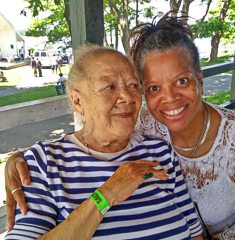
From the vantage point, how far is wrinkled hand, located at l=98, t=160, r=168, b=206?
137 cm

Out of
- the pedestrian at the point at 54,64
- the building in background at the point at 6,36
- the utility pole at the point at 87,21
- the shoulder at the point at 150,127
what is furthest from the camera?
the pedestrian at the point at 54,64

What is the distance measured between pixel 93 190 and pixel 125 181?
0.68ft

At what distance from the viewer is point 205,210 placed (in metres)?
1.89

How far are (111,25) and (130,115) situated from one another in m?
8.94

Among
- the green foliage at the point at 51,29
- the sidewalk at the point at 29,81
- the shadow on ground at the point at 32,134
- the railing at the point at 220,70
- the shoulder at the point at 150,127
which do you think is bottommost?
the shadow on ground at the point at 32,134

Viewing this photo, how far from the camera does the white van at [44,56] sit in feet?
35.6

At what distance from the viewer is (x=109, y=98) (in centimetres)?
153

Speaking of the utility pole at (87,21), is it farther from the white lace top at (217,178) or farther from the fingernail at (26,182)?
the fingernail at (26,182)

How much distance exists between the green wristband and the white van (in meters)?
10.4

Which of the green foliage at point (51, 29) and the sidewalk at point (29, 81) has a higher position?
the green foliage at point (51, 29)

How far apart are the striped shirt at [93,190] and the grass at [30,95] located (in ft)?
22.3

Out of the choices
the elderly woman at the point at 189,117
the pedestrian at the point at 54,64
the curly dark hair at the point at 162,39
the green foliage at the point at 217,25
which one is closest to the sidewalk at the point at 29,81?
the pedestrian at the point at 54,64

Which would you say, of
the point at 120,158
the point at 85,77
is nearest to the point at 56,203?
the point at 120,158

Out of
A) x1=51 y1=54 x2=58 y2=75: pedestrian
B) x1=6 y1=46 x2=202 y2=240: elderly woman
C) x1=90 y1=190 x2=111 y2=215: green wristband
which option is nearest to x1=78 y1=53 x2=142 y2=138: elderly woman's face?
x1=6 y1=46 x2=202 y2=240: elderly woman
